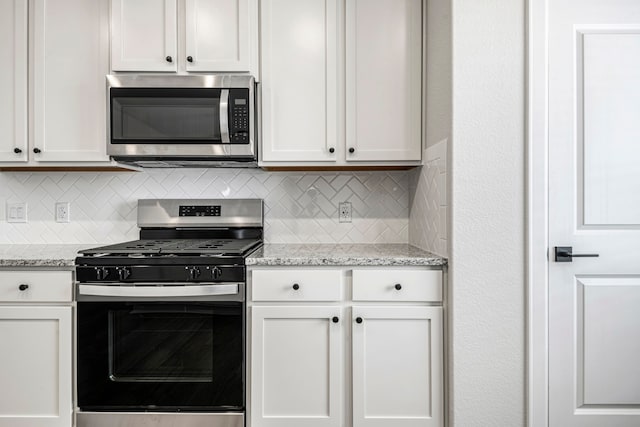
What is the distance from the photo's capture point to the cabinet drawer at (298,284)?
1731 millimetres

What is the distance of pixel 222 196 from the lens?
7.72 feet

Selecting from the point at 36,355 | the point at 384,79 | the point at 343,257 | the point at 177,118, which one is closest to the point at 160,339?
the point at 36,355

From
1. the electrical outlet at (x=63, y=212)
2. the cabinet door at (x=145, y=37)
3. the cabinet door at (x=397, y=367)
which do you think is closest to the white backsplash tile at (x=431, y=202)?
the cabinet door at (x=397, y=367)

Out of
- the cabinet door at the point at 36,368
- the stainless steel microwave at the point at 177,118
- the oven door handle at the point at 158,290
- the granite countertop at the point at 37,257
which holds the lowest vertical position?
the cabinet door at the point at 36,368

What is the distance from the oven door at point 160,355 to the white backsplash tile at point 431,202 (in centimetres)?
95

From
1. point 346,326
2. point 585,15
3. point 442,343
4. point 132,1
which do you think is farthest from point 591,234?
point 132,1

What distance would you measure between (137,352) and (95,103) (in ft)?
4.17

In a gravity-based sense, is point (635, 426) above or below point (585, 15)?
below

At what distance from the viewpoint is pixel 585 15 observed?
1.65 m

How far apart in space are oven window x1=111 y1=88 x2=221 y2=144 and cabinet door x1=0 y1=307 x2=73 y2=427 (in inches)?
34.8

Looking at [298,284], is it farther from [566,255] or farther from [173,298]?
[566,255]

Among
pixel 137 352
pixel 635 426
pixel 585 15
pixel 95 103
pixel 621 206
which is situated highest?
pixel 585 15

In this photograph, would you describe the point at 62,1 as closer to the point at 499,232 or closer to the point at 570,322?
the point at 499,232

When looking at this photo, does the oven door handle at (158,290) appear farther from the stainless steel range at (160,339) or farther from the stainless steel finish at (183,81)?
the stainless steel finish at (183,81)
